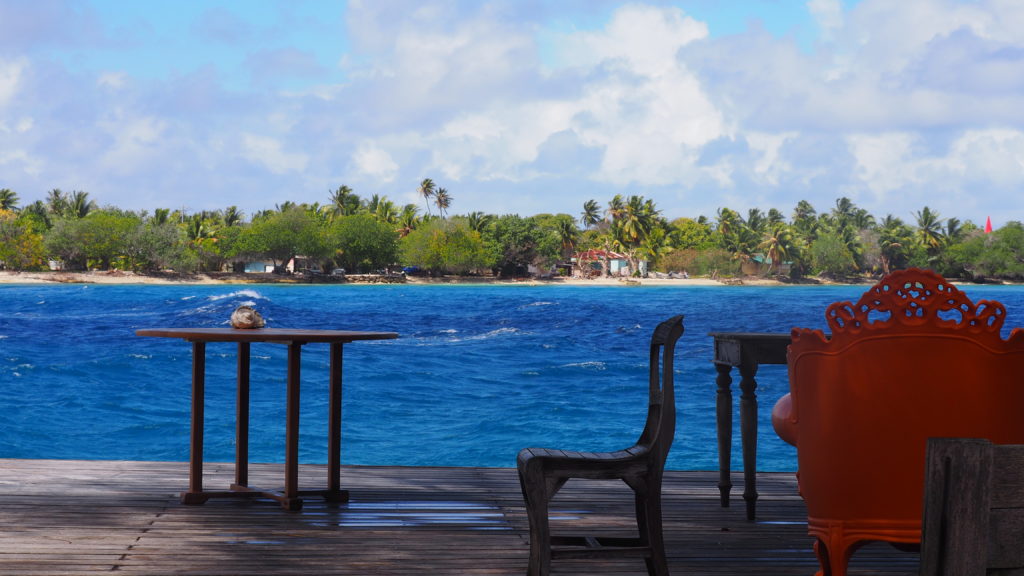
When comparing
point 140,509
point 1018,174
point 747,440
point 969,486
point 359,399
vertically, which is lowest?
point 359,399

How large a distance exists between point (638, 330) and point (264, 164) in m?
60.5

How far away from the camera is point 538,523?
7.70 feet

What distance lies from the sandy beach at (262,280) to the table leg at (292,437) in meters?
53.6

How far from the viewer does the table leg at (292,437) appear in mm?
3684

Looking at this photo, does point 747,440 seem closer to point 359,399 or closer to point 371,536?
point 371,536

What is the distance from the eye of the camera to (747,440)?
3578 mm

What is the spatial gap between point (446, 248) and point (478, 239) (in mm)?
2553

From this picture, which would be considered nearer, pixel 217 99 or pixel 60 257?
pixel 60 257

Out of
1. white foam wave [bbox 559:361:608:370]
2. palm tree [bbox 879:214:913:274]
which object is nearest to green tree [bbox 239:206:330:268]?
white foam wave [bbox 559:361:608:370]

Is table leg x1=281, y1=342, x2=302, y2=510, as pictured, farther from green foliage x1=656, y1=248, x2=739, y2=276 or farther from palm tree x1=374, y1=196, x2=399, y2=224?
palm tree x1=374, y1=196, x2=399, y2=224

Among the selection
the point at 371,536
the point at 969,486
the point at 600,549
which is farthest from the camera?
the point at 371,536

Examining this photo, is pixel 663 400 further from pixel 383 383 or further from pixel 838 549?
pixel 383 383

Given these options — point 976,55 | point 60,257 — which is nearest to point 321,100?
point 60,257

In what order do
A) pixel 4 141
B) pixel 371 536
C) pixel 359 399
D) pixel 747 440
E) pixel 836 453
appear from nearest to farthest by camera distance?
pixel 836 453, pixel 371 536, pixel 747 440, pixel 359 399, pixel 4 141
